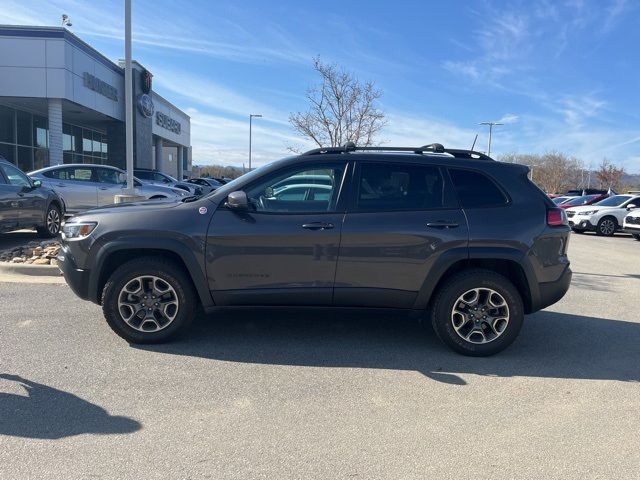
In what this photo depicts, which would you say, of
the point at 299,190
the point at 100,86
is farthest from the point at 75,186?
the point at 100,86

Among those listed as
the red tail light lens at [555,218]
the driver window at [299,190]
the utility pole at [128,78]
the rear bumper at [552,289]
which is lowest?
the rear bumper at [552,289]

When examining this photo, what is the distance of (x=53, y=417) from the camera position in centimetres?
322

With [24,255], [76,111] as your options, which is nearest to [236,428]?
[24,255]

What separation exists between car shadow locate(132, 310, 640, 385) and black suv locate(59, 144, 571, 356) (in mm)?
250

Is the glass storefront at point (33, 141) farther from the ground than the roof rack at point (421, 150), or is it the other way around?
the glass storefront at point (33, 141)

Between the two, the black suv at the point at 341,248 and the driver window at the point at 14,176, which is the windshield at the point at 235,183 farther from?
the driver window at the point at 14,176

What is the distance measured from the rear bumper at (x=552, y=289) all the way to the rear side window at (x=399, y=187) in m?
1.20

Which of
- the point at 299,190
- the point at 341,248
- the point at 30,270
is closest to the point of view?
the point at 341,248

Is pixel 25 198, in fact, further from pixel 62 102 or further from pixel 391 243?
pixel 62 102

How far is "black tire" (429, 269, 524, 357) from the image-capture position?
14.3 feet

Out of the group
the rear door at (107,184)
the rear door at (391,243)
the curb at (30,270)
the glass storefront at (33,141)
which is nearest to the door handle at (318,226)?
the rear door at (391,243)

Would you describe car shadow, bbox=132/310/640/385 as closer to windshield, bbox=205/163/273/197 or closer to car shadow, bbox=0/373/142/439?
car shadow, bbox=0/373/142/439

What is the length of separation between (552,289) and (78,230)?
429 centimetres

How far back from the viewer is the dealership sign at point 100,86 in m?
23.9
